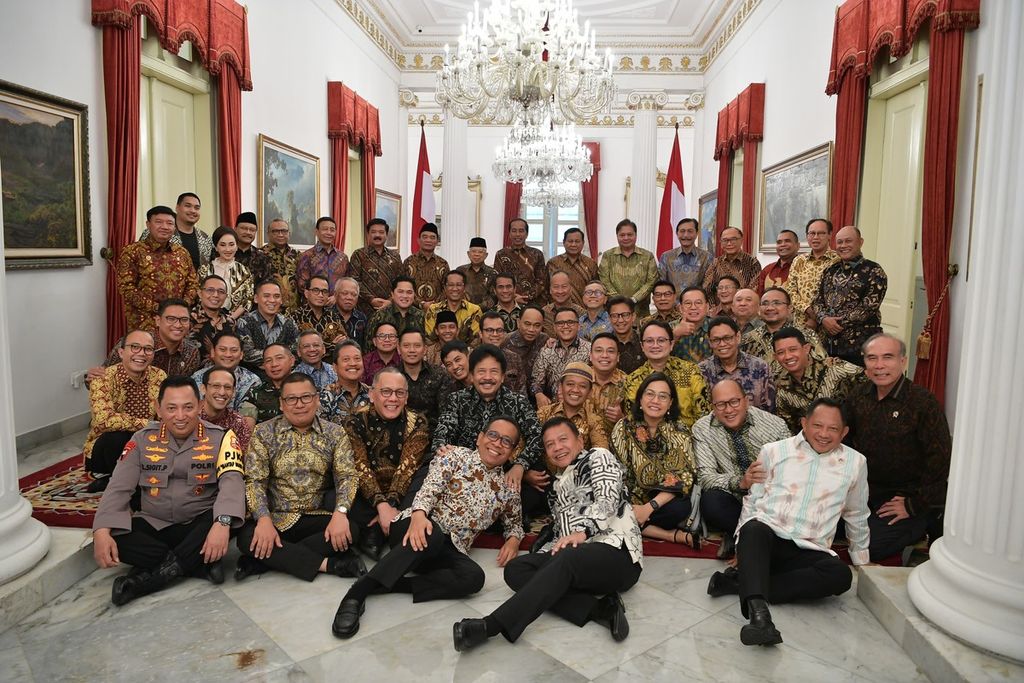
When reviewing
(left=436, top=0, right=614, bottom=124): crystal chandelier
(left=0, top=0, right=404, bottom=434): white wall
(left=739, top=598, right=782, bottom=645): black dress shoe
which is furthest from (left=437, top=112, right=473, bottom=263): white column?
(left=739, top=598, right=782, bottom=645): black dress shoe

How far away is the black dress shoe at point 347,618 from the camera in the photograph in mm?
2350

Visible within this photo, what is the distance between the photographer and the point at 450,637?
2.36m

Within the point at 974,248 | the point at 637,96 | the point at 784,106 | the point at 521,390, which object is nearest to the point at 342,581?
the point at 521,390

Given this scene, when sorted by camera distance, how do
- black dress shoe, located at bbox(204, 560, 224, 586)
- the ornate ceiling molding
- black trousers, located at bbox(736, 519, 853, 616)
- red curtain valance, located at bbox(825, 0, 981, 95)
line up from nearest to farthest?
black trousers, located at bbox(736, 519, 853, 616) < black dress shoe, located at bbox(204, 560, 224, 586) < red curtain valance, located at bbox(825, 0, 981, 95) < the ornate ceiling molding

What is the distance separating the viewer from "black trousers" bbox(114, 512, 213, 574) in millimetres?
2670

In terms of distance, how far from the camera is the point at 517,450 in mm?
3320

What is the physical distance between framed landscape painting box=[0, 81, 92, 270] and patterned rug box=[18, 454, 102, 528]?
1.17 metres

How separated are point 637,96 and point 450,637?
9.00 metres

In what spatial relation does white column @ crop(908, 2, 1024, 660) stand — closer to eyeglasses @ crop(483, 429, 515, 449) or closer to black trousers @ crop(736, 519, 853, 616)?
black trousers @ crop(736, 519, 853, 616)

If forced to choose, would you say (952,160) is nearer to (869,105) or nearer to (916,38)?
(916,38)

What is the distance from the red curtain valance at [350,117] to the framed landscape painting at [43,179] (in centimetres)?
388

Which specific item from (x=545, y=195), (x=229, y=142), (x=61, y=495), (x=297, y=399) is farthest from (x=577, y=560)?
(x=545, y=195)

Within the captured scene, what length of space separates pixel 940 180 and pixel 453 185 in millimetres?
7134

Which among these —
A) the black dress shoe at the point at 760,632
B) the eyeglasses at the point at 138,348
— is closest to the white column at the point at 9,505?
the eyeglasses at the point at 138,348
